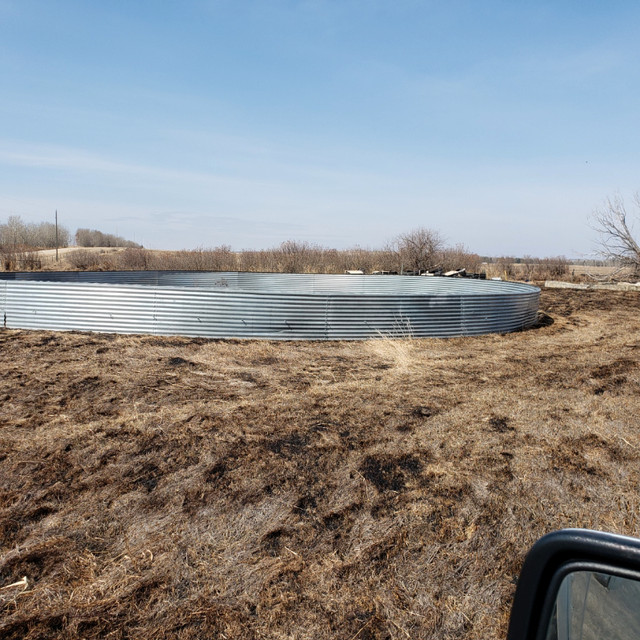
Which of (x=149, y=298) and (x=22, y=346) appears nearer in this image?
(x=22, y=346)

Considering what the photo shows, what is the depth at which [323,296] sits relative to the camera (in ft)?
27.0

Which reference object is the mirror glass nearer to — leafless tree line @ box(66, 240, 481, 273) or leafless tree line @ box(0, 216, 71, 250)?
leafless tree line @ box(66, 240, 481, 273)

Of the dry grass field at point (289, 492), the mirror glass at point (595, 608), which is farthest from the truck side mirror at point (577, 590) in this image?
the dry grass field at point (289, 492)

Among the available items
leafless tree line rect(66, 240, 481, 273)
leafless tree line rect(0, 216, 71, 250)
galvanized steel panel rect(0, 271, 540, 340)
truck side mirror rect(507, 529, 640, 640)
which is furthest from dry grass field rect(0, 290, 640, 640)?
leafless tree line rect(0, 216, 71, 250)

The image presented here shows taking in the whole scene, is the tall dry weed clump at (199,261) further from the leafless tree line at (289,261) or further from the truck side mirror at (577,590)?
the truck side mirror at (577,590)

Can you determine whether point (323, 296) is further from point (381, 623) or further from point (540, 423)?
point (381, 623)

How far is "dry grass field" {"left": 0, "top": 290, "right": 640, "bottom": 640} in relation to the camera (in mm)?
2148

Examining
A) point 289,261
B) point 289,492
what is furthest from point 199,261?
point 289,492

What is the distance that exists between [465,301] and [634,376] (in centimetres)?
340

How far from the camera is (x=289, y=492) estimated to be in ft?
10.2

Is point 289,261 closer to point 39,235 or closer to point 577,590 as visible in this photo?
point 577,590

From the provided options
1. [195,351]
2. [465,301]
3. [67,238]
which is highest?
[67,238]

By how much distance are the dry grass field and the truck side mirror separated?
136 cm

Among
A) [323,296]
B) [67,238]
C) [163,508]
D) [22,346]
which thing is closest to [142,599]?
[163,508]
